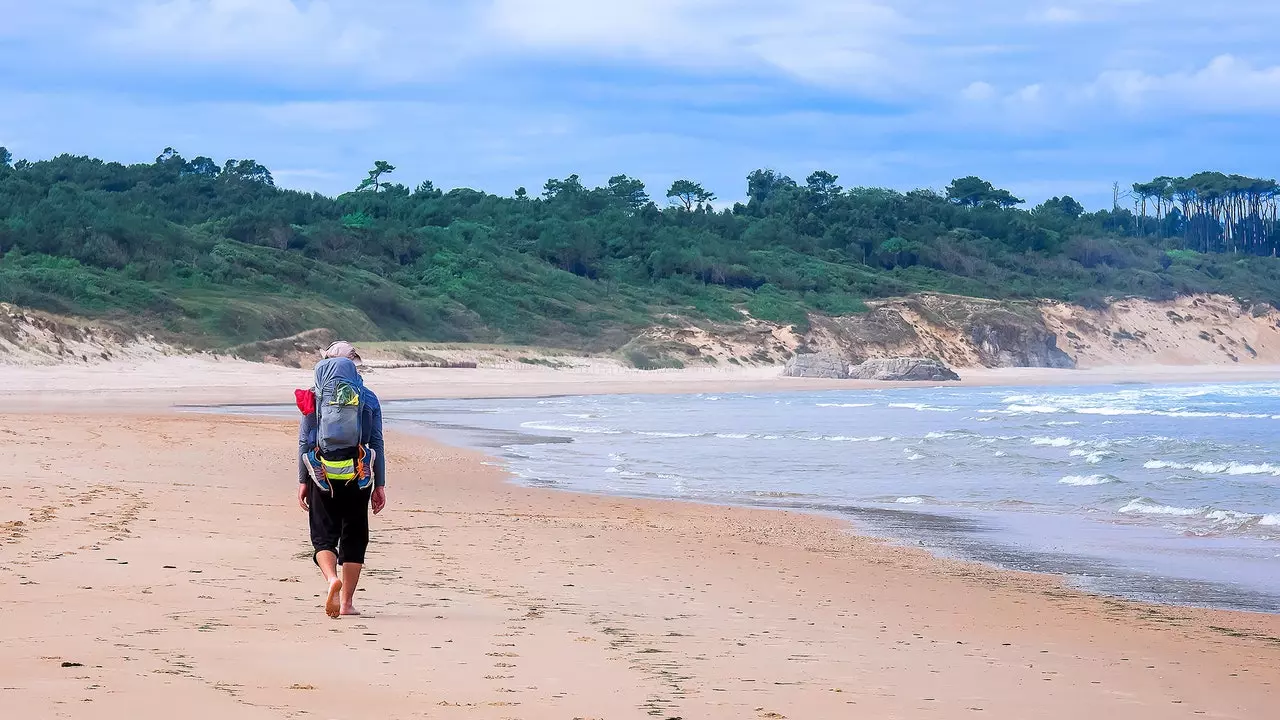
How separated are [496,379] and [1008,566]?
32.2 m

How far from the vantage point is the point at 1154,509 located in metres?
13.3

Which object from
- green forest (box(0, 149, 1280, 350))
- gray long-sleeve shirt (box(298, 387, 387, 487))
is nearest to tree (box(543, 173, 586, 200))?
green forest (box(0, 149, 1280, 350))

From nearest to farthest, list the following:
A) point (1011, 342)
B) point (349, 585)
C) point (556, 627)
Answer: point (556, 627) → point (349, 585) → point (1011, 342)

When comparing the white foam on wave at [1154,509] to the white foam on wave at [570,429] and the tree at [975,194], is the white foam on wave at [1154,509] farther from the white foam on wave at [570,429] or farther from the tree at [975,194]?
the tree at [975,194]

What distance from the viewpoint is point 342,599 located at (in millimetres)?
6434

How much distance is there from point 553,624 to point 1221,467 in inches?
501

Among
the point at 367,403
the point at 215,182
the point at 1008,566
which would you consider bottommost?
the point at 1008,566

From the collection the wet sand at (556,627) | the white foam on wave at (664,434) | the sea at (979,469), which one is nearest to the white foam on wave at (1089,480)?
the sea at (979,469)

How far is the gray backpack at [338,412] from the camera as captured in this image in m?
6.57

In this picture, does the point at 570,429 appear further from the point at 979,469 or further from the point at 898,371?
the point at 898,371

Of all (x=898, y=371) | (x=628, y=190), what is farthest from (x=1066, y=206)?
(x=898, y=371)

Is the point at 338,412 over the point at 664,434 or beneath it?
over

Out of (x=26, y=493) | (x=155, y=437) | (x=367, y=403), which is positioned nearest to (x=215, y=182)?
(x=155, y=437)

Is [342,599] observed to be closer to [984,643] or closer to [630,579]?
[630,579]
